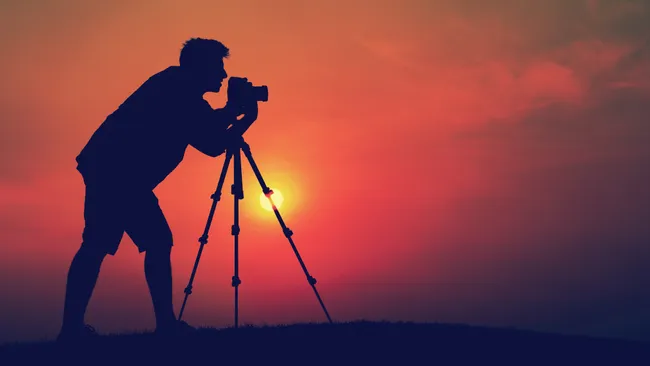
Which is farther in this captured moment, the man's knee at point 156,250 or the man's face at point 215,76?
the man's face at point 215,76

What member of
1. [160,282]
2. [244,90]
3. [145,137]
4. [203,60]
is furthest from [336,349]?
[203,60]

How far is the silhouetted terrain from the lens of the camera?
795 centimetres

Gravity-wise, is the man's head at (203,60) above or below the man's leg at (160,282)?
above

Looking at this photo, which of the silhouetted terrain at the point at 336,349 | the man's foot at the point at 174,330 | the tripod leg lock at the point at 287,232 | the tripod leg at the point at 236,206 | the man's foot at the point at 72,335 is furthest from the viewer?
the tripod leg lock at the point at 287,232

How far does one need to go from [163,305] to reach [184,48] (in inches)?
141

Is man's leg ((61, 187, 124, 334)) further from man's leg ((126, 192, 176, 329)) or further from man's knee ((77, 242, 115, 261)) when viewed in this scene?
man's leg ((126, 192, 176, 329))

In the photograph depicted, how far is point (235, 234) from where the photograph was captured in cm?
989

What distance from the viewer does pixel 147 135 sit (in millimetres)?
9125

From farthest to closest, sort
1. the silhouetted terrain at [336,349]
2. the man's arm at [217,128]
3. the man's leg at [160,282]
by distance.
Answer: the man's arm at [217,128], the man's leg at [160,282], the silhouetted terrain at [336,349]

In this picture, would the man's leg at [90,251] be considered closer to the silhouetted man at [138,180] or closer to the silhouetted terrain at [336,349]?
the silhouetted man at [138,180]

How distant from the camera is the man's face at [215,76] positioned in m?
9.59

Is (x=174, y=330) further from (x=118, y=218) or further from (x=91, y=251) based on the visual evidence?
(x=118, y=218)

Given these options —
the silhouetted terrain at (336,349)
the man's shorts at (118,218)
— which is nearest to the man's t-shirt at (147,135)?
the man's shorts at (118,218)

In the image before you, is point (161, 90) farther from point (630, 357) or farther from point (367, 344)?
point (630, 357)
